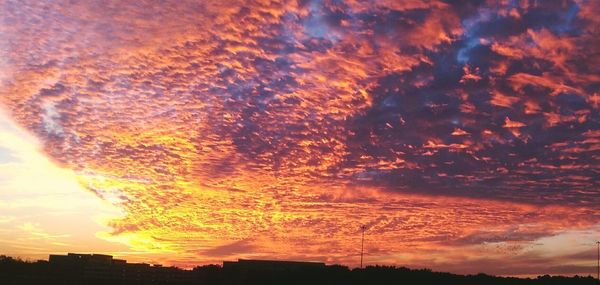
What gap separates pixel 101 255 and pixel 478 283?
75683 millimetres

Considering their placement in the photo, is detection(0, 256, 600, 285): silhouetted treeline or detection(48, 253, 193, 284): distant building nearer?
detection(0, 256, 600, 285): silhouetted treeline

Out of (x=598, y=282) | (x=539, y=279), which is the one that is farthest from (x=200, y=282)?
(x=598, y=282)

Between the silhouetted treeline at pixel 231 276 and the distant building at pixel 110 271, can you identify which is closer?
the silhouetted treeline at pixel 231 276

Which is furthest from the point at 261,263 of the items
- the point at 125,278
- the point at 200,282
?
the point at 125,278

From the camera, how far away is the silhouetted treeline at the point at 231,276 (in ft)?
284

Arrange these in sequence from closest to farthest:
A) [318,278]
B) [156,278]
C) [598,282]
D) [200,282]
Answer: [318,278] → [598,282] → [200,282] → [156,278]

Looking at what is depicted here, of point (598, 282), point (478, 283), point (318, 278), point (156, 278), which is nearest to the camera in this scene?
point (318, 278)

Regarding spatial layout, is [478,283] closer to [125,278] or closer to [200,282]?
[200,282]

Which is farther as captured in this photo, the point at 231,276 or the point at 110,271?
the point at 110,271

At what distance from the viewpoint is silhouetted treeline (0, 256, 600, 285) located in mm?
86625

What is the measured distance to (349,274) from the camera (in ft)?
292

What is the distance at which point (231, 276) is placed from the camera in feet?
333

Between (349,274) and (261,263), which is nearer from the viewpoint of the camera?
(349,274)

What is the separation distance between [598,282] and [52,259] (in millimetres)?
101894
